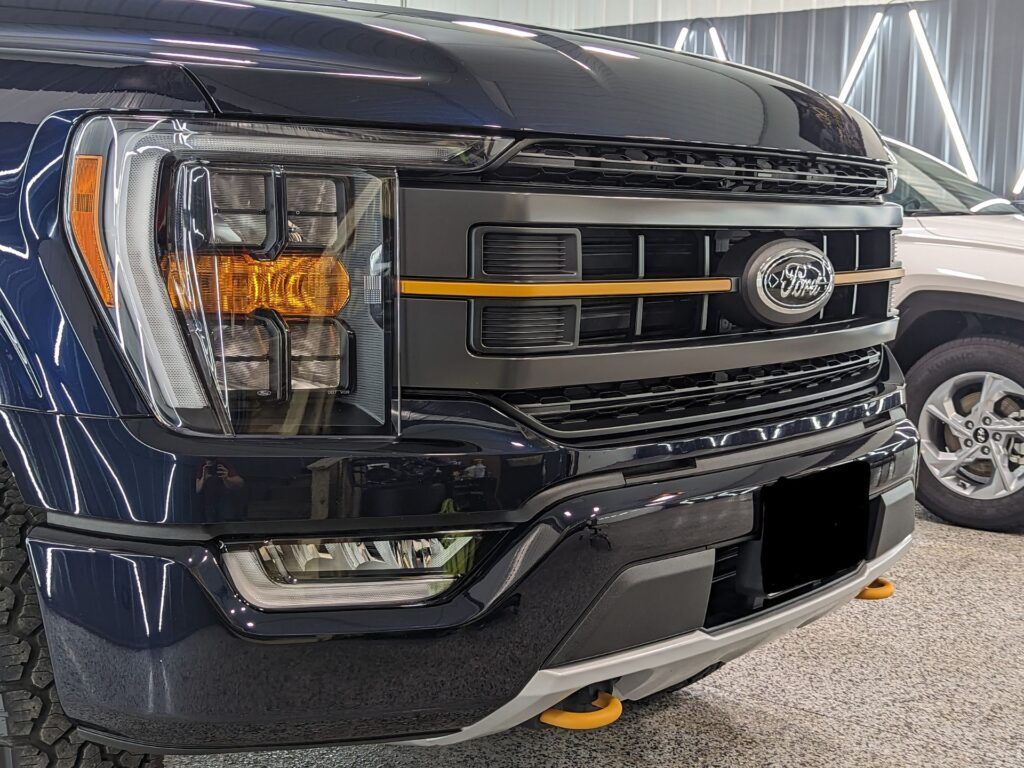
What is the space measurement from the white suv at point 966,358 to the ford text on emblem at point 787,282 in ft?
6.96

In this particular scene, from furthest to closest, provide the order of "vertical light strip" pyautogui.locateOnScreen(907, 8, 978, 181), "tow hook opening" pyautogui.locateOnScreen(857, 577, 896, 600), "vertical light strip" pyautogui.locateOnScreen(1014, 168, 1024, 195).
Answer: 1. "vertical light strip" pyautogui.locateOnScreen(907, 8, 978, 181)
2. "vertical light strip" pyautogui.locateOnScreen(1014, 168, 1024, 195)
3. "tow hook opening" pyautogui.locateOnScreen(857, 577, 896, 600)

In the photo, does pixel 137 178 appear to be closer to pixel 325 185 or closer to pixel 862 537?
pixel 325 185

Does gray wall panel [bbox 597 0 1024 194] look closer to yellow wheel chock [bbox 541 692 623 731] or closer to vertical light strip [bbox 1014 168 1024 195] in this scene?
vertical light strip [bbox 1014 168 1024 195]

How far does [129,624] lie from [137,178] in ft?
1.63

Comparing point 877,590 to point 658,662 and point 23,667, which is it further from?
point 23,667

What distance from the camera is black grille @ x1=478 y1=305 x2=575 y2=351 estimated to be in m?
1.22

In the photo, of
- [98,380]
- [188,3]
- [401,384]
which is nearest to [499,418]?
[401,384]

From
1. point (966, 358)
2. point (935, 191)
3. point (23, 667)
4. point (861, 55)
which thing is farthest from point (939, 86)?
point (23, 667)

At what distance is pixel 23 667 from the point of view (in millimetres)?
1238

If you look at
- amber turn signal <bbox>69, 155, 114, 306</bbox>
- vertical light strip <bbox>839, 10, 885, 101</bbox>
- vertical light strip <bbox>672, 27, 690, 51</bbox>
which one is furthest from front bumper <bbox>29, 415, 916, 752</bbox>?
vertical light strip <bbox>672, 27, 690, 51</bbox>

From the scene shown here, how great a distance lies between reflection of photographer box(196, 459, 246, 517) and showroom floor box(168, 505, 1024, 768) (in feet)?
3.17

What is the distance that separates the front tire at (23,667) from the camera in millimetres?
1211

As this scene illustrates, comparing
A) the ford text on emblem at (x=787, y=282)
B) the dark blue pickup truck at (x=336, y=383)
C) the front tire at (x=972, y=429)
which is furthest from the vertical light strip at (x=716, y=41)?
the dark blue pickup truck at (x=336, y=383)

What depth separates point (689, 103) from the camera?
141 centimetres
